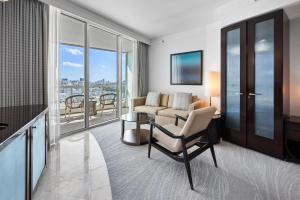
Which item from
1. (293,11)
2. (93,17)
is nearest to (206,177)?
(293,11)

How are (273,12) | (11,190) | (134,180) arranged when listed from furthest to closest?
(273,12)
(134,180)
(11,190)

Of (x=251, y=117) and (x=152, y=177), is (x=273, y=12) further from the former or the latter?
(x=152, y=177)

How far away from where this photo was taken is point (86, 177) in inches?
84.7

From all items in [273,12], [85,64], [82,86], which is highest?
[273,12]

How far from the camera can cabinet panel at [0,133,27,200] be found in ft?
3.25

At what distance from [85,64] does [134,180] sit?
302 centimetres

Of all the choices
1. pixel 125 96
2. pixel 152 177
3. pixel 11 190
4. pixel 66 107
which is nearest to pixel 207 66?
pixel 125 96

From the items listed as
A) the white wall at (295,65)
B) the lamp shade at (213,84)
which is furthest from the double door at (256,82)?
the white wall at (295,65)

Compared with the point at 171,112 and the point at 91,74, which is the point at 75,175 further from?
the point at 91,74

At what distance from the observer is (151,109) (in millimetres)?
4727

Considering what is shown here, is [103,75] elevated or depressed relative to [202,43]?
depressed

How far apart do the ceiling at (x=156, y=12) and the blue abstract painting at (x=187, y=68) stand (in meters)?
0.79

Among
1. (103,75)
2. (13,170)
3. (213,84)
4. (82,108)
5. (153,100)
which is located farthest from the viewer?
(153,100)

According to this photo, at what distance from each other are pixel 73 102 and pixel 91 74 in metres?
0.85
